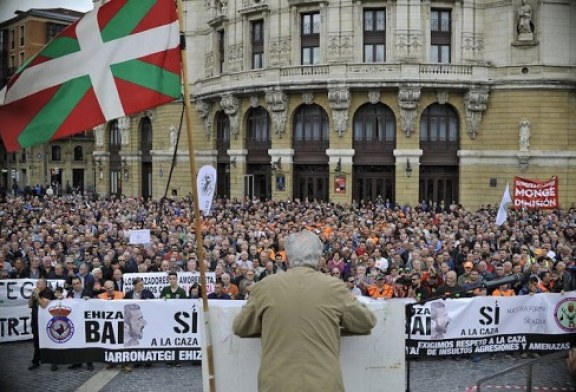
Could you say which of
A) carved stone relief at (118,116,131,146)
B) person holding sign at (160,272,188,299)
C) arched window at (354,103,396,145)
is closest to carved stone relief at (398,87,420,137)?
arched window at (354,103,396,145)

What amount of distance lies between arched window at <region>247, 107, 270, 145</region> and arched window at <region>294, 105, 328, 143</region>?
2.49 metres

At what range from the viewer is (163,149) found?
50188mm

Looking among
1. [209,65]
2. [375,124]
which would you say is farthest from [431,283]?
[209,65]

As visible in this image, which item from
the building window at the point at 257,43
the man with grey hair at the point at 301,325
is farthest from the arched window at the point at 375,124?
the man with grey hair at the point at 301,325

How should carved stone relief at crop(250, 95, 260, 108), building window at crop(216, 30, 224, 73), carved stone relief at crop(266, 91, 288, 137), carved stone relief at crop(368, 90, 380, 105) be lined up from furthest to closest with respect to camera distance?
building window at crop(216, 30, 224, 73) → carved stone relief at crop(250, 95, 260, 108) → carved stone relief at crop(266, 91, 288, 137) → carved stone relief at crop(368, 90, 380, 105)

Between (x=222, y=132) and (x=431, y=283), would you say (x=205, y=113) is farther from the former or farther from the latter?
(x=431, y=283)

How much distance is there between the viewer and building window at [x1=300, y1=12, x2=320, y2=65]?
1559 inches

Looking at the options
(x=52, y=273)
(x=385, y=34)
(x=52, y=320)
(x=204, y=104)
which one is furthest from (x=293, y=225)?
(x=204, y=104)

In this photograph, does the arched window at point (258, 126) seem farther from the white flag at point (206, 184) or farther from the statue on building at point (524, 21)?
the white flag at point (206, 184)

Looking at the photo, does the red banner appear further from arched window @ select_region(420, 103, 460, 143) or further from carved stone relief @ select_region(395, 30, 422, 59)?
carved stone relief @ select_region(395, 30, 422, 59)

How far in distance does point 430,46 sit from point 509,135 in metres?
7.56

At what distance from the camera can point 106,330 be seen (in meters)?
11.7

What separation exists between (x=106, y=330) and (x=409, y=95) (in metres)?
29.1

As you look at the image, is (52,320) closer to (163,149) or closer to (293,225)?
(293,225)
